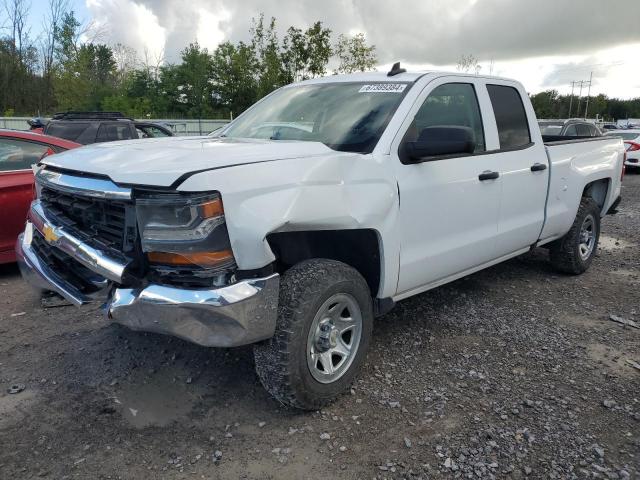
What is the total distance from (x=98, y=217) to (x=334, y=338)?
145cm

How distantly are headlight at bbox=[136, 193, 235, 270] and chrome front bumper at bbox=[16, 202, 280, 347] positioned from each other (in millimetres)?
147

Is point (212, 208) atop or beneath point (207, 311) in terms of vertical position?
atop

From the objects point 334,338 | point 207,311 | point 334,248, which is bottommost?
point 334,338

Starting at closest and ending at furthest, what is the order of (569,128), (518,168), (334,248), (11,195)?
(334,248) → (518,168) → (11,195) → (569,128)

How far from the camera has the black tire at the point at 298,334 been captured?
2730mm

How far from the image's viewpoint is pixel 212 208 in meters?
2.43

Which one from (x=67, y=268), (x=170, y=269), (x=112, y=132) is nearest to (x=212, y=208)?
(x=170, y=269)

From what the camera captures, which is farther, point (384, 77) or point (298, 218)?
point (384, 77)

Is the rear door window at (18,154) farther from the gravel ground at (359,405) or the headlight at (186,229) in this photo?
the headlight at (186,229)

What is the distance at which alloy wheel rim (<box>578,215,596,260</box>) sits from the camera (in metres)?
5.69

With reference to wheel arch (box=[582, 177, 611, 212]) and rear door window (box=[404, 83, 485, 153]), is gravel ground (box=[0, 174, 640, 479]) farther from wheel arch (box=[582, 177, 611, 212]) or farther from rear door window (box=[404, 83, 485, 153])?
wheel arch (box=[582, 177, 611, 212])

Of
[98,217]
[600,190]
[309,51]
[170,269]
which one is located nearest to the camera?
[170,269]

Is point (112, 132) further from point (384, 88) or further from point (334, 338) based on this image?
point (334, 338)

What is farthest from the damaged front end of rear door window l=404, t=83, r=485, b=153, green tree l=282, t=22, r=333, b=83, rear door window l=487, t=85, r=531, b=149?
green tree l=282, t=22, r=333, b=83
